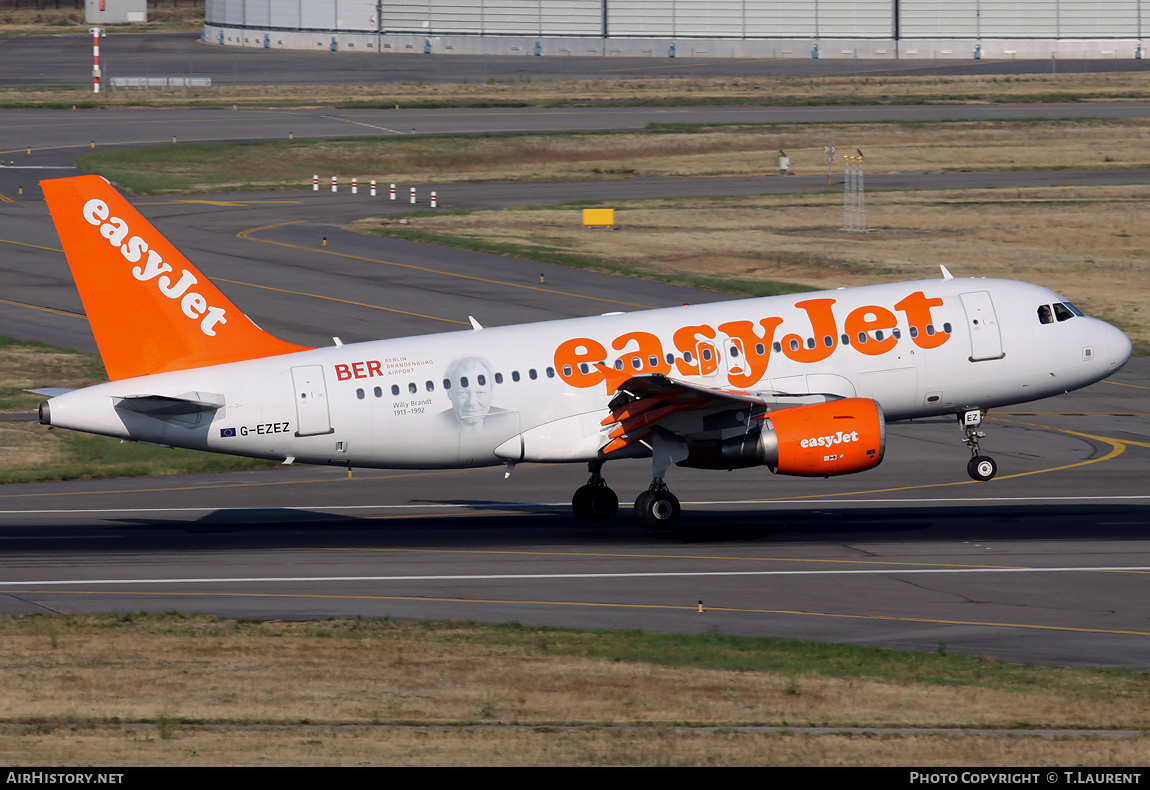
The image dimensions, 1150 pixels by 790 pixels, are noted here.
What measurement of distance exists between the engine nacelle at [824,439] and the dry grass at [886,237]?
33.0 m

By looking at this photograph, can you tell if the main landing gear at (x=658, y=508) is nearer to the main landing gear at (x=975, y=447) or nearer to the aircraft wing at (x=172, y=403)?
the main landing gear at (x=975, y=447)

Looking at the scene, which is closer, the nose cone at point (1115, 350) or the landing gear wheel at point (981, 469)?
the landing gear wheel at point (981, 469)

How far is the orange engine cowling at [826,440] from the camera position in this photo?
1355 inches

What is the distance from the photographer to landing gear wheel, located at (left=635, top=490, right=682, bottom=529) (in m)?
36.8

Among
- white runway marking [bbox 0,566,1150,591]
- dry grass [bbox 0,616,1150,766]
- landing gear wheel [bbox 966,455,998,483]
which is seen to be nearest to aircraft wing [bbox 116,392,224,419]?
white runway marking [bbox 0,566,1150,591]

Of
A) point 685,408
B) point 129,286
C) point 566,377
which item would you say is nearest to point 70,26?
point 129,286

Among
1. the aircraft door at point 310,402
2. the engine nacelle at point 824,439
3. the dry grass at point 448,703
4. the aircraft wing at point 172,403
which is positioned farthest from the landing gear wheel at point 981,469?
the aircraft wing at point 172,403

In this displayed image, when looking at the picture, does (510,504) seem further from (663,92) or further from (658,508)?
(663,92)

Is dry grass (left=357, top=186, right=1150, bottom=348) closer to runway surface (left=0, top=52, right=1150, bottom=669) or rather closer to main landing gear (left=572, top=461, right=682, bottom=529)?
runway surface (left=0, top=52, right=1150, bottom=669)

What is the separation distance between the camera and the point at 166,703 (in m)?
23.1

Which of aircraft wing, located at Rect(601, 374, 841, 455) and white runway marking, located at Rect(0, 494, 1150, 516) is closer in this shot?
aircraft wing, located at Rect(601, 374, 841, 455)

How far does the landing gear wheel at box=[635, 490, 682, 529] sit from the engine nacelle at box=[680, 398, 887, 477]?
114 inches

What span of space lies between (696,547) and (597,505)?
13.1 ft

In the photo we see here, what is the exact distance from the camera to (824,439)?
34.4m
